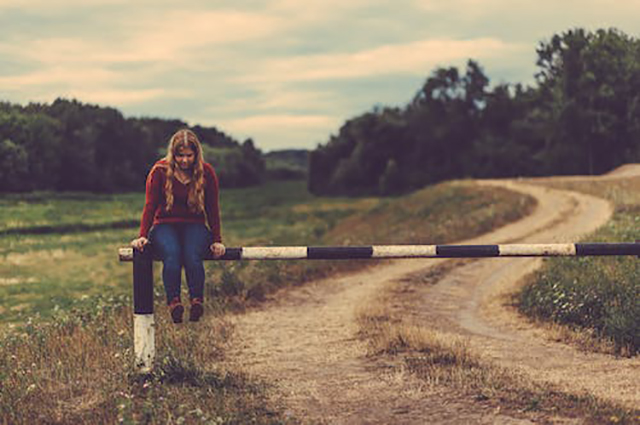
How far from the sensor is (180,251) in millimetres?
6996

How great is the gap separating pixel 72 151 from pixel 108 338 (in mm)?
10349

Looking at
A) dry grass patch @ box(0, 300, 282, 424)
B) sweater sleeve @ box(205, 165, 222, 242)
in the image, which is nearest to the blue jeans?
sweater sleeve @ box(205, 165, 222, 242)

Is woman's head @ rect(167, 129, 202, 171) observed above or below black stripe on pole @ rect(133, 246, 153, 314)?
above

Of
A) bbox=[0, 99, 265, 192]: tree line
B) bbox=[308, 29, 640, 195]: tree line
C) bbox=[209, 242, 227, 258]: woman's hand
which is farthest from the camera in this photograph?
bbox=[308, 29, 640, 195]: tree line

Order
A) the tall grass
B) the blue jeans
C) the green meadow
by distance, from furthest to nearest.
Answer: the green meadow → the tall grass → the blue jeans

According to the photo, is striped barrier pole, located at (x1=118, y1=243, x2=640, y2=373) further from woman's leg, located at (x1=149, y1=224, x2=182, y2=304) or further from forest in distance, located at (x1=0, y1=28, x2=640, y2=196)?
forest in distance, located at (x1=0, y1=28, x2=640, y2=196)

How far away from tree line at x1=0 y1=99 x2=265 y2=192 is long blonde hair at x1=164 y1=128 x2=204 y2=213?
6.34 metres

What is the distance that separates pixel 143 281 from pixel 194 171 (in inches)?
44.2

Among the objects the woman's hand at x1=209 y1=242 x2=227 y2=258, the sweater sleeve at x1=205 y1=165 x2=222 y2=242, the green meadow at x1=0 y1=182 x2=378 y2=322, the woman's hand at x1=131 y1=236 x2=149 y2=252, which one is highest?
the sweater sleeve at x1=205 y1=165 x2=222 y2=242

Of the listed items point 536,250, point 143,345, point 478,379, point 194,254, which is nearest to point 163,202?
point 194,254

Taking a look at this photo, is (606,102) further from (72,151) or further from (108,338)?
(108,338)

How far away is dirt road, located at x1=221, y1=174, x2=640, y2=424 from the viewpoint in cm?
651

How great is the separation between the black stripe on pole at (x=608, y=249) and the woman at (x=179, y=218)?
340 centimetres

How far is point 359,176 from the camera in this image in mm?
71188
